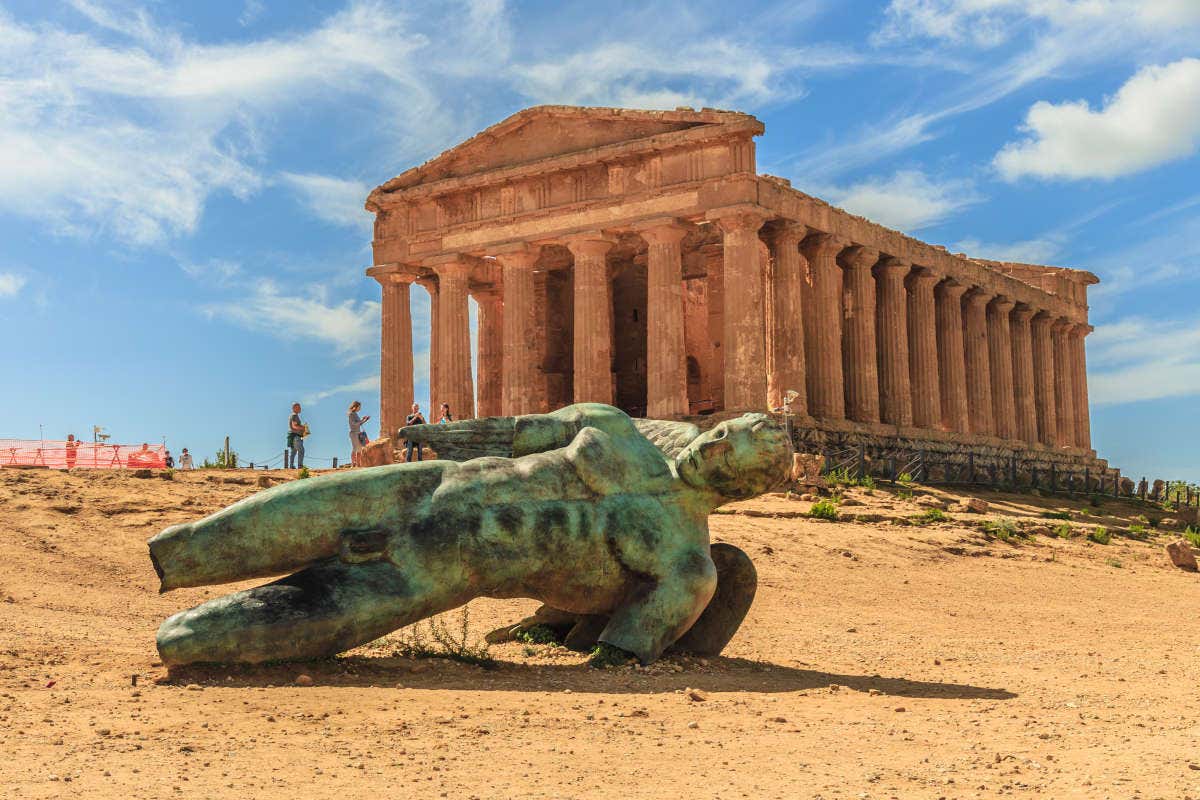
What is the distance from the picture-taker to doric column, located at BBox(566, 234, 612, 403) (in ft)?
117

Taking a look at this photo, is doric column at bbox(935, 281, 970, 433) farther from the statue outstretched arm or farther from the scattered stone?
the statue outstretched arm

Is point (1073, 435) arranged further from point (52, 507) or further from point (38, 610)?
point (38, 610)

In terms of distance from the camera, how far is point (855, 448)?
33906 mm

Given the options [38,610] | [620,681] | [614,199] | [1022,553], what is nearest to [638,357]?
[614,199]

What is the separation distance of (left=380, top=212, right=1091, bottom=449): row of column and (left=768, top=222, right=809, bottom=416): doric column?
39mm

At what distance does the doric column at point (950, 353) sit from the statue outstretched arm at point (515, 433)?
35241 mm

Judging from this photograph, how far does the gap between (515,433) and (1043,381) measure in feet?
148

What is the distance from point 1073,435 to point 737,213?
25.9m

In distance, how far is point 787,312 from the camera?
1384 inches

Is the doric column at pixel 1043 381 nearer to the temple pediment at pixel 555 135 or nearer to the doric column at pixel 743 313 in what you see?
the doric column at pixel 743 313

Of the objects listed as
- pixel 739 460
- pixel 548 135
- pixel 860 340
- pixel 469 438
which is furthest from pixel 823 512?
pixel 548 135

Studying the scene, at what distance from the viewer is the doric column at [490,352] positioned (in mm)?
41125

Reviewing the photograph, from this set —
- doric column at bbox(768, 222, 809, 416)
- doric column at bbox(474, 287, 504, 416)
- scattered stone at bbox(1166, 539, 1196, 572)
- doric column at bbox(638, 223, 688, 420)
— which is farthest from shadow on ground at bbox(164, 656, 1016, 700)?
doric column at bbox(474, 287, 504, 416)

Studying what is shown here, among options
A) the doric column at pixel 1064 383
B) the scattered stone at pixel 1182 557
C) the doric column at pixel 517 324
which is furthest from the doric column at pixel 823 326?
the doric column at pixel 1064 383
